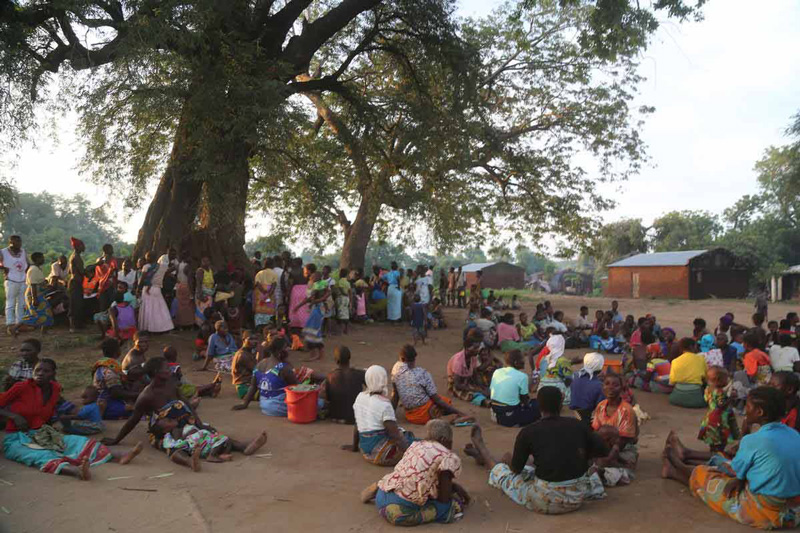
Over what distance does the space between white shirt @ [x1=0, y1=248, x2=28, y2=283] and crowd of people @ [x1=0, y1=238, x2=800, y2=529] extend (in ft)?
0.14

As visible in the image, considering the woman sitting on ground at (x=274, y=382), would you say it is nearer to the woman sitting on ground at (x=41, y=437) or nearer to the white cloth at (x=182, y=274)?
the woman sitting on ground at (x=41, y=437)

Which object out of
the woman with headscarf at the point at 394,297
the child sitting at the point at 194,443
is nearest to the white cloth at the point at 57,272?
the child sitting at the point at 194,443

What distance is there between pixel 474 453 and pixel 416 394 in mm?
1515

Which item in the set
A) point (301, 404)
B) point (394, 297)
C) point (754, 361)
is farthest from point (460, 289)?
point (301, 404)

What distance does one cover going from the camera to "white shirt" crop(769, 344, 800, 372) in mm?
8906

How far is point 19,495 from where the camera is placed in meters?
4.61

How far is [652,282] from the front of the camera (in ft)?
102

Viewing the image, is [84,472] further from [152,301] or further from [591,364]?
[152,301]

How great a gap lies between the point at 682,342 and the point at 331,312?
7284 mm

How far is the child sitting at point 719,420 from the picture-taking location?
5707 mm

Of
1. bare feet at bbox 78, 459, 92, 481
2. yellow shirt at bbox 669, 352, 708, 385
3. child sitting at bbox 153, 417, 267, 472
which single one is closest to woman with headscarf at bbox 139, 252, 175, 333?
child sitting at bbox 153, 417, 267, 472

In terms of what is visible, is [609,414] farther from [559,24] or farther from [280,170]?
[559,24]

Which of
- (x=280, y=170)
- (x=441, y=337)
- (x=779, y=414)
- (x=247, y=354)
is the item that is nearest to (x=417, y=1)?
(x=280, y=170)

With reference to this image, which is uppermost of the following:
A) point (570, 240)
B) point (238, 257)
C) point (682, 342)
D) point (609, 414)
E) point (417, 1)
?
point (417, 1)
